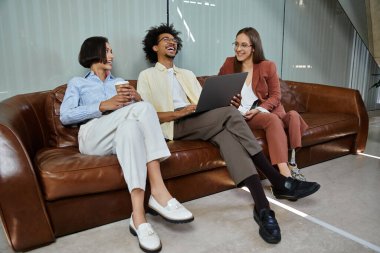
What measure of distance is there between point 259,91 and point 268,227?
1.13m

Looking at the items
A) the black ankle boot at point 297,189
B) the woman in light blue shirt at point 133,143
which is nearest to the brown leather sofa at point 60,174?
the woman in light blue shirt at point 133,143

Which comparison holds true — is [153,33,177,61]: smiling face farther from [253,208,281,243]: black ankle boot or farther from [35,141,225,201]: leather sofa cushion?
[253,208,281,243]: black ankle boot

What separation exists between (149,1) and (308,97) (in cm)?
173

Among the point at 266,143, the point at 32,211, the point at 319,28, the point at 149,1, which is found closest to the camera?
the point at 32,211

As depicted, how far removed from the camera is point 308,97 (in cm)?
300

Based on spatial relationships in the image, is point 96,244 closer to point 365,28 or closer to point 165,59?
point 165,59

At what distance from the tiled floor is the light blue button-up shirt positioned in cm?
62

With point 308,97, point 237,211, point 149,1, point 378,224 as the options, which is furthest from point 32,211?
point 308,97

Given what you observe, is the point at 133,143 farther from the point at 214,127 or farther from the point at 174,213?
the point at 214,127

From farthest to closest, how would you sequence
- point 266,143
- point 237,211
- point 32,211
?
point 266,143 < point 237,211 < point 32,211

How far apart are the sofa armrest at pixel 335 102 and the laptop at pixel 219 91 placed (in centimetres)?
138

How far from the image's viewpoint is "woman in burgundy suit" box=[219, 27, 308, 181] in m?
2.09

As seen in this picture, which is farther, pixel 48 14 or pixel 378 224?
pixel 48 14

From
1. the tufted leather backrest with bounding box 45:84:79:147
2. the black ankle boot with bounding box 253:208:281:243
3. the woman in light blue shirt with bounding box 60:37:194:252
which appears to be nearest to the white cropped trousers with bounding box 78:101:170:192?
the woman in light blue shirt with bounding box 60:37:194:252
